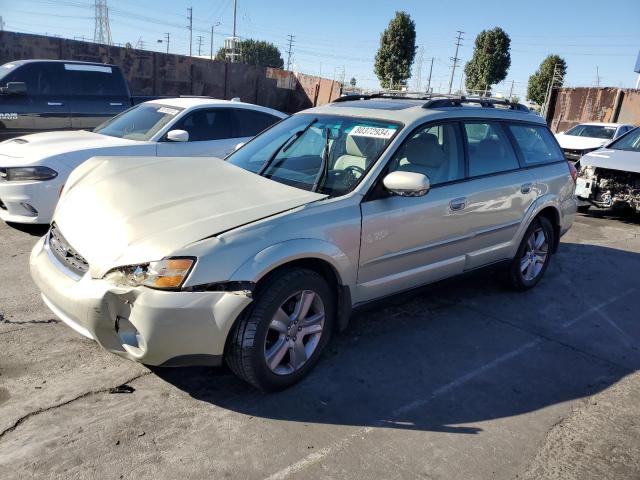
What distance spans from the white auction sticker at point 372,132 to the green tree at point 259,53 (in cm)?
10141

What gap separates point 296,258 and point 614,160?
7.83 m

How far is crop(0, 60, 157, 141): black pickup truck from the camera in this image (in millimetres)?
8344

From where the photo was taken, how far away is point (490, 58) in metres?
44.7

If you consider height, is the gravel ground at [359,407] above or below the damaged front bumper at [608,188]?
below

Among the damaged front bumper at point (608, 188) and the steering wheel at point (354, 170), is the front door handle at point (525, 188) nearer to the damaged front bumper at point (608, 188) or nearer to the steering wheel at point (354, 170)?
the steering wheel at point (354, 170)

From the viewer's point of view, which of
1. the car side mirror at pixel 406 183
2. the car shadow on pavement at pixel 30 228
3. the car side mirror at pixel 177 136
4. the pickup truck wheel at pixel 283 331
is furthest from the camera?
the car side mirror at pixel 177 136

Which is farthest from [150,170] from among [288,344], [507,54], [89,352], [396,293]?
[507,54]

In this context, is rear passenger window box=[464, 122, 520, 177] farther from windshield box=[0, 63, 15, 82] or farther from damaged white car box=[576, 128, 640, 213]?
windshield box=[0, 63, 15, 82]

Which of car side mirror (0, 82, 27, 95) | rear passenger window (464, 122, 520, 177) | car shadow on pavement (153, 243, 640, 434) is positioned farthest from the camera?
car side mirror (0, 82, 27, 95)

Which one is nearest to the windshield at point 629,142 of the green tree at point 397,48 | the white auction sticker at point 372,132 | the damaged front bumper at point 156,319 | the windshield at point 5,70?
the white auction sticker at point 372,132

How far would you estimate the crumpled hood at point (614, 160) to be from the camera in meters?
8.55

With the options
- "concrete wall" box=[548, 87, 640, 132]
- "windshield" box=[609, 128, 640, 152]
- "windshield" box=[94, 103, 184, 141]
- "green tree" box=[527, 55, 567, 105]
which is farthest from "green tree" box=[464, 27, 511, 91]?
"windshield" box=[94, 103, 184, 141]

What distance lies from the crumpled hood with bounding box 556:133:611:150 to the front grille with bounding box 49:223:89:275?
12474mm

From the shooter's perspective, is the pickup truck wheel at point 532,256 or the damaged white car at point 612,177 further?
the damaged white car at point 612,177
